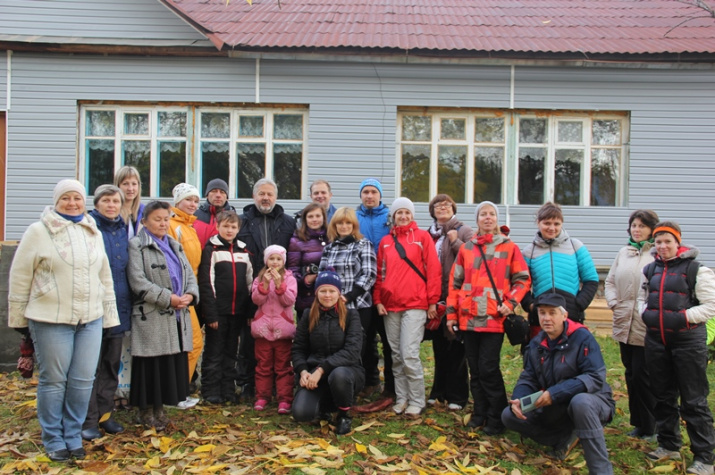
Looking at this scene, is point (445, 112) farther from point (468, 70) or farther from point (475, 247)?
point (475, 247)

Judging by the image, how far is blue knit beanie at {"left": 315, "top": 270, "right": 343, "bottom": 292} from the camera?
487 centimetres

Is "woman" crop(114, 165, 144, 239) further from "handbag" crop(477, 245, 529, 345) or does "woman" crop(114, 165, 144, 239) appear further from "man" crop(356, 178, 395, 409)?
"handbag" crop(477, 245, 529, 345)

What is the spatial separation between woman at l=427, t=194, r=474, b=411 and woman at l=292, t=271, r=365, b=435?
2.95 feet

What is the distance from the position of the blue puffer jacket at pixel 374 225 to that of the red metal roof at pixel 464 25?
5.25 metres

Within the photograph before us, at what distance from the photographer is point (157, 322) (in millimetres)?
4559

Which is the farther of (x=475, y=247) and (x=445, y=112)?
(x=445, y=112)

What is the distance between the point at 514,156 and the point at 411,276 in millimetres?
6234

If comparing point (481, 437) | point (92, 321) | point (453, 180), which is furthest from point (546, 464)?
point (453, 180)

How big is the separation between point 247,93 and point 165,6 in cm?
213

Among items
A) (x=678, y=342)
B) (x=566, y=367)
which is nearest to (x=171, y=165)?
(x=566, y=367)

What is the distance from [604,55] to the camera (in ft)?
33.2

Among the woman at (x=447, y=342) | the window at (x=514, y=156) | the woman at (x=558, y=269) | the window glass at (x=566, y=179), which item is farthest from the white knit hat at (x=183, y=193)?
the window glass at (x=566, y=179)

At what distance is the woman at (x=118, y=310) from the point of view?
4.44 meters

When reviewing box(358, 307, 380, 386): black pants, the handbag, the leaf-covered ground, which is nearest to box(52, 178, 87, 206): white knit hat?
the leaf-covered ground
